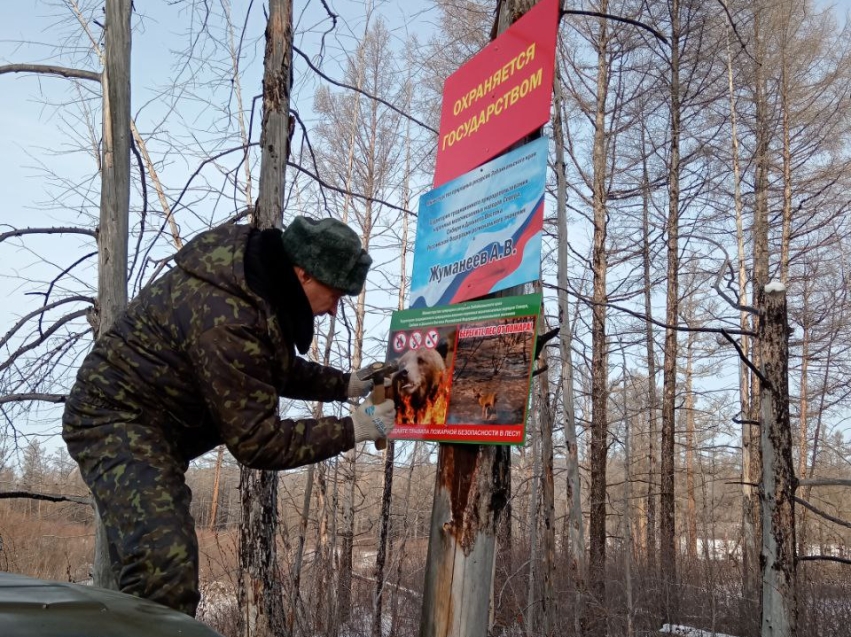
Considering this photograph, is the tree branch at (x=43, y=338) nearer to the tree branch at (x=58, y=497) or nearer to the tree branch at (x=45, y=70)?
the tree branch at (x=58, y=497)

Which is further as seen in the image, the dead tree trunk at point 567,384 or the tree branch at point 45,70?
the dead tree trunk at point 567,384

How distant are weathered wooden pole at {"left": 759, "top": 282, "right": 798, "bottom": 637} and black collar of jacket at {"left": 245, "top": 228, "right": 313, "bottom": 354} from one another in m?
3.43

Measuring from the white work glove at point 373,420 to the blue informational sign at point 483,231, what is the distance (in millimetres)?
537

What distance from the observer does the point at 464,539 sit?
106 inches

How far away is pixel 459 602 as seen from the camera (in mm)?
2635

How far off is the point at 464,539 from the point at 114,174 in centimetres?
341

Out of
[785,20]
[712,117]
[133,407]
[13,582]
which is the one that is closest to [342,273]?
[133,407]

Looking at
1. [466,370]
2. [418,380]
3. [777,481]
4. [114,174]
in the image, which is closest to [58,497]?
[114,174]

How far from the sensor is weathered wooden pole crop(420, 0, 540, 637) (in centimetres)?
264

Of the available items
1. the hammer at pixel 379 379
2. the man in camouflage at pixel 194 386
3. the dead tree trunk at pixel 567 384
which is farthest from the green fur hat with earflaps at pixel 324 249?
the dead tree trunk at pixel 567 384

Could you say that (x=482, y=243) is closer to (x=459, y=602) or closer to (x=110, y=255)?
(x=459, y=602)

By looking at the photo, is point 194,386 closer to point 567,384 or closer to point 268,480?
point 268,480

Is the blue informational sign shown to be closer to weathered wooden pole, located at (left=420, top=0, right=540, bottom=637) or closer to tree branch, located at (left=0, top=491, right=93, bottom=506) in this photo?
weathered wooden pole, located at (left=420, top=0, right=540, bottom=637)

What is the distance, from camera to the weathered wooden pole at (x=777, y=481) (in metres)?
4.67
